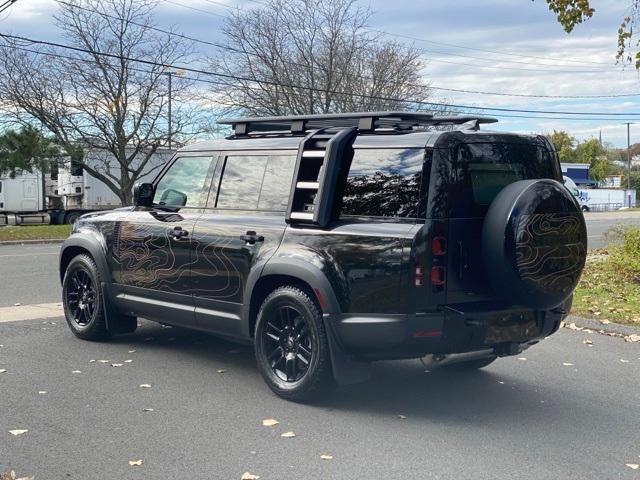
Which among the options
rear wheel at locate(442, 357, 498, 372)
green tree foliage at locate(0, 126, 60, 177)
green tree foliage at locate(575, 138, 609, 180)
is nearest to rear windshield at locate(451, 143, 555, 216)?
rear wheel at locate(442, 357, 498, 372)

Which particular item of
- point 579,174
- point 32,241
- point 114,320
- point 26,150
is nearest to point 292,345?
point 114,320

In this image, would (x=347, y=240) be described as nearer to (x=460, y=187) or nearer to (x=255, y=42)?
(x=460, y=187)

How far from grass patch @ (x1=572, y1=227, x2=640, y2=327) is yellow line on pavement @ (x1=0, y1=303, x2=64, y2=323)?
631cm

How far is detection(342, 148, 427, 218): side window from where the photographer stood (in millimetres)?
5207

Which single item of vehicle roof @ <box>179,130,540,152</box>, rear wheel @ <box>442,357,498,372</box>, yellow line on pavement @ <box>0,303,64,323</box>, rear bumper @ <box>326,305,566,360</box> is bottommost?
rear wheel @ <box>442,357,498,372</box>

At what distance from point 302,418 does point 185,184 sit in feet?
8.34

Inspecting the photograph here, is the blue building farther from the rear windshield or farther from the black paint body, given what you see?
the black paint body

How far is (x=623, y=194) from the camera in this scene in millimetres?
68375

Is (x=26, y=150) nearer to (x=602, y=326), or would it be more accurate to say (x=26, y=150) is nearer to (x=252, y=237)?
(x=602, y=326)

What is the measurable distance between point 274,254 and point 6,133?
79.9ft

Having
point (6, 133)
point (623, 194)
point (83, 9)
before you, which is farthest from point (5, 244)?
point (623, 194)

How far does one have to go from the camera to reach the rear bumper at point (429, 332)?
5.05 metres

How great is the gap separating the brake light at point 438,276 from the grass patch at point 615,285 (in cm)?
476

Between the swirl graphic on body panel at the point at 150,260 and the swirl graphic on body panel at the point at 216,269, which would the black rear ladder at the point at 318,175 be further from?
the swirl graphic on body panel at the point at 150,260
